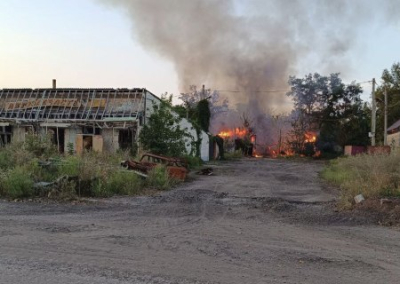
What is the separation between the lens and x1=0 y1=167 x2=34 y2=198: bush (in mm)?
12070

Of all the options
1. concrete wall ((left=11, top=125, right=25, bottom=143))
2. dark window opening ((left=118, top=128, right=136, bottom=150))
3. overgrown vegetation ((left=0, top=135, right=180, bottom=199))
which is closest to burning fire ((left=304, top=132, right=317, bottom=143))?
dark window opening ((left=118, top=128, right=136, bottom=150))

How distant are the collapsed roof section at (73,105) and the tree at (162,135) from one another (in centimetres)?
240

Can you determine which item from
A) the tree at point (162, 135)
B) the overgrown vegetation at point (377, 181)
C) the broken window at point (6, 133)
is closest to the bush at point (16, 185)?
the overgrown vegetation at point (377, 181)

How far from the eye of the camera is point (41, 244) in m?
6.71

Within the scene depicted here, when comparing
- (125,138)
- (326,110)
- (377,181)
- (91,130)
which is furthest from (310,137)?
(377,181)

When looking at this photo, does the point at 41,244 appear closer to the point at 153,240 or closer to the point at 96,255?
the point at 96,255

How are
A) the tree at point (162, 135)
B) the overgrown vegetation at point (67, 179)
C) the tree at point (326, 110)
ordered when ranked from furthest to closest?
the tree at point (326, 110), the tree at point (162, 135), the overgrown vegetation at point (67, 179)

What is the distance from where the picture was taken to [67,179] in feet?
41.1

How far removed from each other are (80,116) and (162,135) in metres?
7.63

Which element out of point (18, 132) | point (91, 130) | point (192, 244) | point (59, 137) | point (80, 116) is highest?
point (80, 116)

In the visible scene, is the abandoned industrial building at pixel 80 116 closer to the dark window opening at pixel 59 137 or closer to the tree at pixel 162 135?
the dark window opening at pixel 59 137

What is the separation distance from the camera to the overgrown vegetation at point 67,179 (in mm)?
12231

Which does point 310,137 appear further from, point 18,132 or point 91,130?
point 18,132

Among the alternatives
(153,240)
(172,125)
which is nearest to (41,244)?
(153,240)
